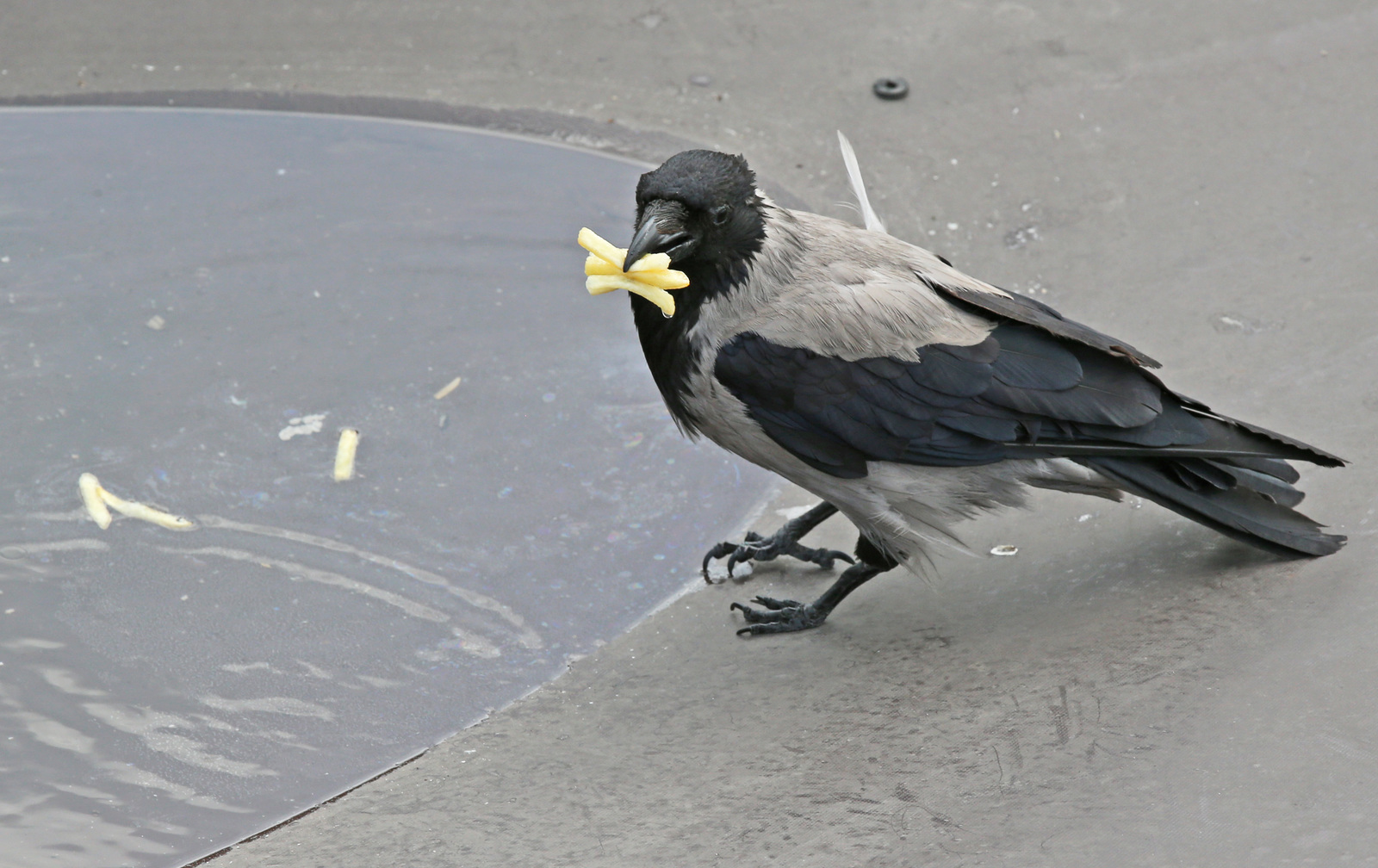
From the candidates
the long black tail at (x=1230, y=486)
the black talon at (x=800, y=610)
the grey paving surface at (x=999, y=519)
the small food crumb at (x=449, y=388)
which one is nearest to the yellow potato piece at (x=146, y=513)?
the small food crumb at (x=449, y=388)

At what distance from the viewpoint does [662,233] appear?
2.82m

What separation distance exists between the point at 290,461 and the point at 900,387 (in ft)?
6.59

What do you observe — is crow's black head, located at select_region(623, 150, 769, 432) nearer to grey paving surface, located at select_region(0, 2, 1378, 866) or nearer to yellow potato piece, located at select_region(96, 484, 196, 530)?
grey paving surface, located at select_region(0, 2, 1378, 866)

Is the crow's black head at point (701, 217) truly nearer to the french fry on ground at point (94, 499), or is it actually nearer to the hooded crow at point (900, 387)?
the hooded crow at point (900, 387)

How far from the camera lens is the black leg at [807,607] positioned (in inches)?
131

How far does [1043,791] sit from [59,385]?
336 cm

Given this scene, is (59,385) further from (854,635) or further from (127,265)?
(854,635)

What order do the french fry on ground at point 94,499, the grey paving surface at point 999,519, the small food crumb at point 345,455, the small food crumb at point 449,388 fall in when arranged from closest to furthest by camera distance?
the grey paving surface at point 999,519
the french fry on ground at point 94,499
the small food crumb at point 345,455
the small food crumb at point 449,388

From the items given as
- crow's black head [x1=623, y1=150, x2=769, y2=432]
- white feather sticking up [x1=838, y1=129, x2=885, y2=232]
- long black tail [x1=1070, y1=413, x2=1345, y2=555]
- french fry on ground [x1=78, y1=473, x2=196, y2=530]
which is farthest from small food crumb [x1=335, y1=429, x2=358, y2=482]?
long black tail [x1=1070, y1=413, x2=1345, y2=555]

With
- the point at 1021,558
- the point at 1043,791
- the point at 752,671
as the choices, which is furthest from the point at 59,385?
the point at 1043,791

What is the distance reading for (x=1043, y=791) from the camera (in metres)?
2.38

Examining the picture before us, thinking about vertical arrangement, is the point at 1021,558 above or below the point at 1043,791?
above

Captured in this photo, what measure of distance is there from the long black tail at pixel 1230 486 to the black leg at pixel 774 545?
2.71 feet

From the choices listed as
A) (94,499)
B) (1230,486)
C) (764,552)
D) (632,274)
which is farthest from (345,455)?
(1230,486)
